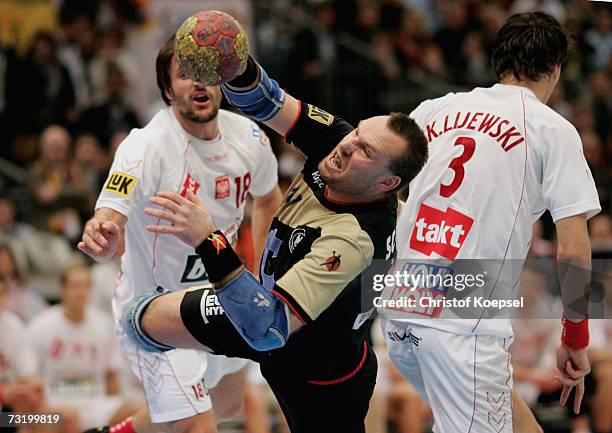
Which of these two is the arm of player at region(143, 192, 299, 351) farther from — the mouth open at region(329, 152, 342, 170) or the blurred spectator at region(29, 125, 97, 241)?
the blurred spectator at region(29, 125, 97, 241)

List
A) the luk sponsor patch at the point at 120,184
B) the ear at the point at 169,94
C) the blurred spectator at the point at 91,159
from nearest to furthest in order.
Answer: the luk sponsor patch at the point at 120,184
the ear at the point at 169,94
the blurred spectator at the point at 91,159

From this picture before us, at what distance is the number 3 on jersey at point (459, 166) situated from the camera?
5.19 meters

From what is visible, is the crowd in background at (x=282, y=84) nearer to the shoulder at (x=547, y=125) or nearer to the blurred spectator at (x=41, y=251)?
the blurred spectator at (x=41, y=251)

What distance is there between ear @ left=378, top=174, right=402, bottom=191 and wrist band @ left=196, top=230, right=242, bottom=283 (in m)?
0.89

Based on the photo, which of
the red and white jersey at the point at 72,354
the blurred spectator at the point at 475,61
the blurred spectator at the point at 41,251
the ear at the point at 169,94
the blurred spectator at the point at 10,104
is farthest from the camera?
the blurred spectator at the point at 475,61

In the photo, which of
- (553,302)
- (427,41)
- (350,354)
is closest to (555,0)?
(427,41)

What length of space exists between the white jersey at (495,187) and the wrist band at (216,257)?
1.27 meters

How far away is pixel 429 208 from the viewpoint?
5.27 m

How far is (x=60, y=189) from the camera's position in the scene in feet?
33.9

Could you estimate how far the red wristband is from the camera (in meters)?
5.16

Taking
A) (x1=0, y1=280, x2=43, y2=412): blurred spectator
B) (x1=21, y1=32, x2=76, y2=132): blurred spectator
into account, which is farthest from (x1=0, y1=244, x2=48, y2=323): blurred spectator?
(x1=21, y1=32, x2=76, y2=132): blurred spectator

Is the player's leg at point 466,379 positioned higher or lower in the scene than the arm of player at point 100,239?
higher

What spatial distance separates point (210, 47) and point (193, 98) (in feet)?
3.61

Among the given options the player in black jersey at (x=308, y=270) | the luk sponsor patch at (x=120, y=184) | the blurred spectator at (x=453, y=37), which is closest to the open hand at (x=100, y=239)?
the player in black jersey at (x=308, y=270)
